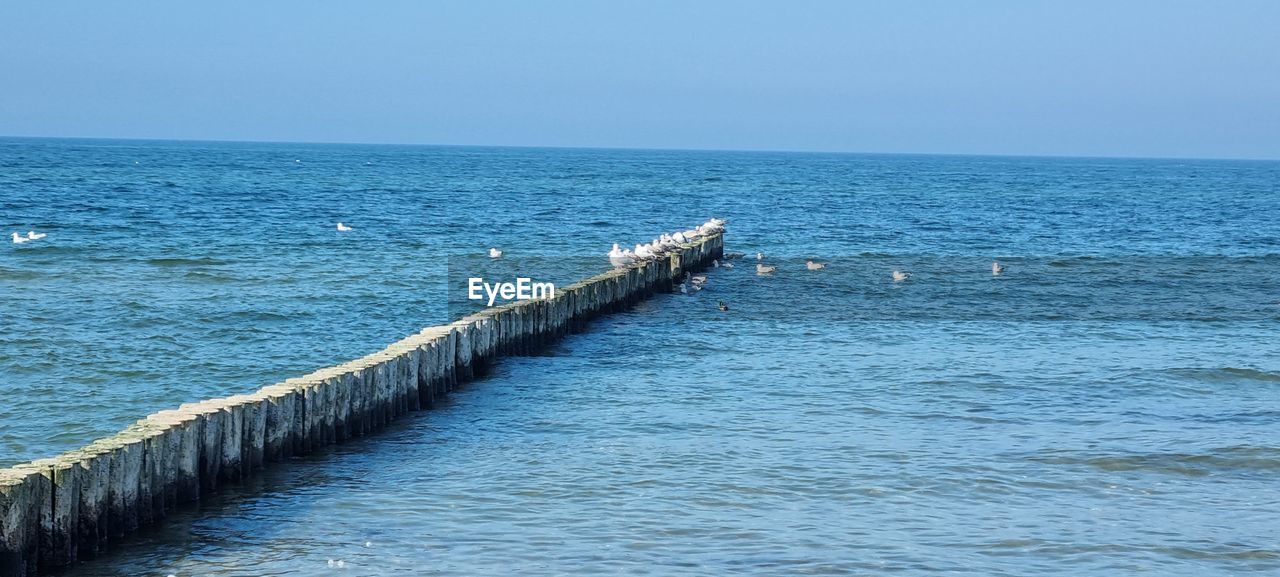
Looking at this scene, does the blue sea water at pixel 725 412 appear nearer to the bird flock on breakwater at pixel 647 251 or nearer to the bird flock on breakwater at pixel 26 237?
the bird flock on breakwater at pixel 26 237

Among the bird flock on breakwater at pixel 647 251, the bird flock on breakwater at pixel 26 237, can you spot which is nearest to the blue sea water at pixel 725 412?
the bird flock on breakwater at pixel 26 237

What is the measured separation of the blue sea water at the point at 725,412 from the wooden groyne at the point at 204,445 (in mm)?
231

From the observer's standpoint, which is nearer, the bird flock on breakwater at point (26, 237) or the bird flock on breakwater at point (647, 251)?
the bird flock on breakwater at point (647, 251)

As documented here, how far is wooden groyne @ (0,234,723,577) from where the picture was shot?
8609mm

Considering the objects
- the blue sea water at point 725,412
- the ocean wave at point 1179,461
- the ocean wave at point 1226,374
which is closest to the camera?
the blue sea water at point 725,412

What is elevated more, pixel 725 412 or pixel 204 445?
pixel 204 445

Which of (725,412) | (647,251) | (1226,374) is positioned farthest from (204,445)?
(647,251)

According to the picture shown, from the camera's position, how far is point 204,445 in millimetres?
10586

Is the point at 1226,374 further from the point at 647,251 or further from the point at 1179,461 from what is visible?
the point at 647,251

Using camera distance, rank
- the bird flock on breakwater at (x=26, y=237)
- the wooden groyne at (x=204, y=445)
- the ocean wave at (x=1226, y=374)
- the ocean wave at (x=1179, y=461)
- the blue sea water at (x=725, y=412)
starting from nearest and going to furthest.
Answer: the wooden groyne at (x=204, y=445) < the blue sea water at (x=725, y=412) < the ocean wave at (x=1179, y=461) < the ocean wave at (x=1226, y=374) < the bird flock on breakwater at (x=26, y=237)

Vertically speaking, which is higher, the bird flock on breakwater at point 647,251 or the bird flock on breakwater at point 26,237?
the bird flock on breakwater at point 647,251

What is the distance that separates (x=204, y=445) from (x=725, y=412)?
242 inches

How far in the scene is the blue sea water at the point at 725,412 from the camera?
994cm

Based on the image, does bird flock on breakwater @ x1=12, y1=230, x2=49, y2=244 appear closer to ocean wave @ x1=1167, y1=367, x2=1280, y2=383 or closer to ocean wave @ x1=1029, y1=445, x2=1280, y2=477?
ocean wave @ x1=1167, y1=367, x2=1280, y2=383
